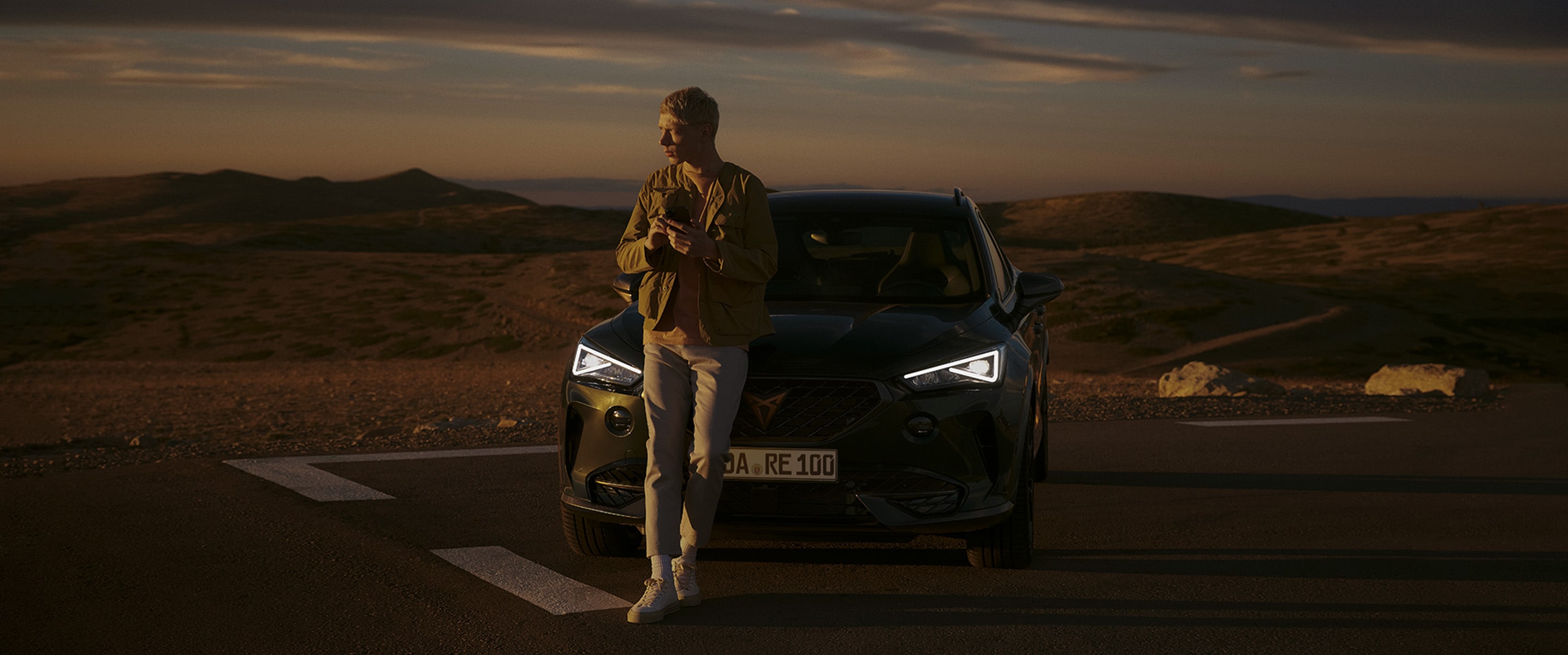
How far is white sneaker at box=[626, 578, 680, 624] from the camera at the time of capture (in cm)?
491

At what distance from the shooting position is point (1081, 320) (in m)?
27.8

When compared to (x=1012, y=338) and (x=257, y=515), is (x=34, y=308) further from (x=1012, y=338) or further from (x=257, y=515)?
(x=1012, y=338)

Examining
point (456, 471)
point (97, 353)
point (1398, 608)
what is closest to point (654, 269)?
point (1398, 608)

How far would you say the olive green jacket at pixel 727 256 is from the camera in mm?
4797

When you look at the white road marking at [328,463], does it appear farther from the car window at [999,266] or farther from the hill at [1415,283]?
the hill at [1415,283]

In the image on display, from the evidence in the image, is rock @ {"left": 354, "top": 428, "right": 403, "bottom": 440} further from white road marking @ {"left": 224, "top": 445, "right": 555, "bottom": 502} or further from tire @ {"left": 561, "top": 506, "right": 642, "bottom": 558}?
tire @ {"left": 561, "top": 506, "right": 642, "bottom": 558}

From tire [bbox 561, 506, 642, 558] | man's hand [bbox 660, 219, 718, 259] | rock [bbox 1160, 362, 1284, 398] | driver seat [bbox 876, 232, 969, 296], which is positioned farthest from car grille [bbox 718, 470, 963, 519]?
rock [bbox 1160, 362, 1284, 398]

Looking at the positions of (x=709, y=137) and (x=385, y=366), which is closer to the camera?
(x=709, y=137)

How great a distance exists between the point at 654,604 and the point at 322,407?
12.3 metres

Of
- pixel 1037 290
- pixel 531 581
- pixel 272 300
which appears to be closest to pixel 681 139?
pixel 531 581

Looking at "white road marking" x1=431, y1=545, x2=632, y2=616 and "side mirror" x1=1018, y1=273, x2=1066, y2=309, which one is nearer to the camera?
"white road marking" x1=431, y1=545, x2=632, y2=616

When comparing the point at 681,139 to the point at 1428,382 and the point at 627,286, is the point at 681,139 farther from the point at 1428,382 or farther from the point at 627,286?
the point at 1428,382

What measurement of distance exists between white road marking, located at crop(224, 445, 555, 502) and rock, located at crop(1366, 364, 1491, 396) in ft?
30.1

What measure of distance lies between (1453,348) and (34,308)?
3176 cm
